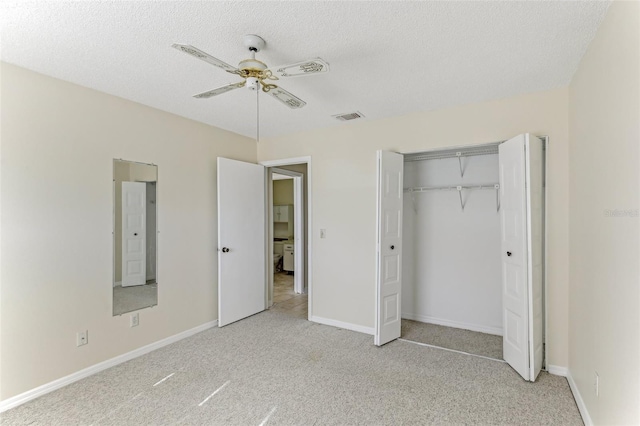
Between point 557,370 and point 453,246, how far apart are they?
158cm

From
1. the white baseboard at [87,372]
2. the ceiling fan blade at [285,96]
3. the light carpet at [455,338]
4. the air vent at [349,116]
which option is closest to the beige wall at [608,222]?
the light carpet at [455,338]

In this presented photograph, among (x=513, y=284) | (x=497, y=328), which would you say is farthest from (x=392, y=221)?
(x=497, y=328)

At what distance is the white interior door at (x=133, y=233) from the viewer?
123 inches

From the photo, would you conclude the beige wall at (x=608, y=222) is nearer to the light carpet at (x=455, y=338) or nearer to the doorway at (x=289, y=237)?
the light carpet at (x=455, y=338)

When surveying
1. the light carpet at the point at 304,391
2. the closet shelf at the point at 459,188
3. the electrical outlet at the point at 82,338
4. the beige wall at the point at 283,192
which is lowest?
the light carpet at the point at 304,391

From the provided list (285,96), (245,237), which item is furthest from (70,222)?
(285,96)

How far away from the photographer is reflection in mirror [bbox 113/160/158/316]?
306 cm

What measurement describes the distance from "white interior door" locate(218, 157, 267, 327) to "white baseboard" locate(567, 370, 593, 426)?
135 inches

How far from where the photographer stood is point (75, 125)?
2.75m

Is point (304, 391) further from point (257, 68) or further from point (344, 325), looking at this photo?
point (257, 68)

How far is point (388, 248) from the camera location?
3.43m

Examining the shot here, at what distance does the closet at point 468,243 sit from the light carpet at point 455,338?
0.15 meters

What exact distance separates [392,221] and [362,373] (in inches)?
59.6

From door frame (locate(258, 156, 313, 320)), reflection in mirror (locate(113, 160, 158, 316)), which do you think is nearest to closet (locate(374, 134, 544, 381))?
door frame (locate(258, 156, 313, 320))
